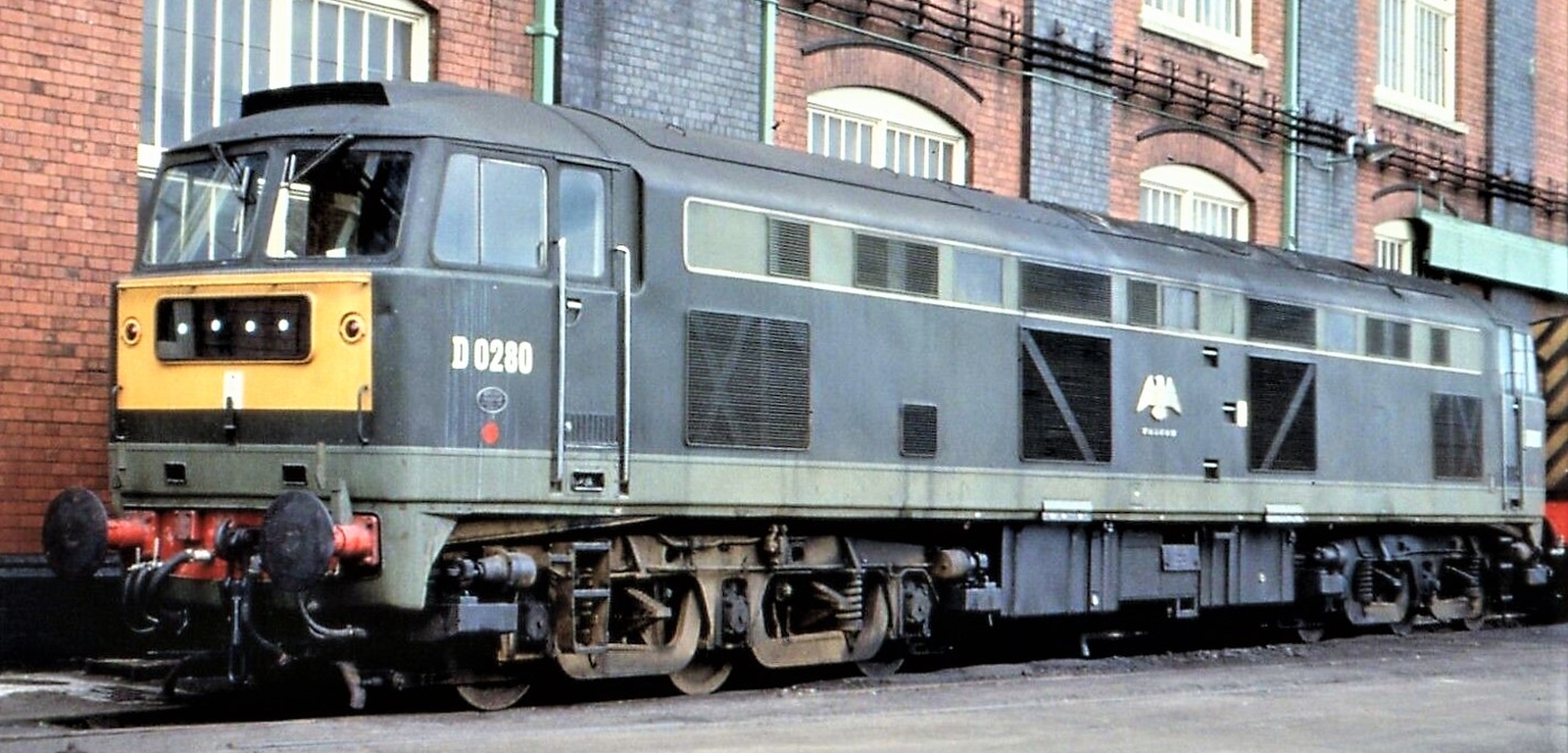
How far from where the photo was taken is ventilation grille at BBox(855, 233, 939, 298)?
44.8 feet

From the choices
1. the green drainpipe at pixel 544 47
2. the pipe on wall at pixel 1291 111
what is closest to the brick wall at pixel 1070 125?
the pipe on wall at pixel 1291 111

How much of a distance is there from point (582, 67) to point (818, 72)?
2.84m

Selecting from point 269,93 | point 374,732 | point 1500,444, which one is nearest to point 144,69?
point 269,93

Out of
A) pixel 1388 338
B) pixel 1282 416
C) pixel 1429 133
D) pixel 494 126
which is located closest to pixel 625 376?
pixel 494 126

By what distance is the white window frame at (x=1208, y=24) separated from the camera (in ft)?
74.2

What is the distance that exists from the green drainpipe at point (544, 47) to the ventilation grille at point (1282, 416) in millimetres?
6157

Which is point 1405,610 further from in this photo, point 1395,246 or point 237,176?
point 237,176

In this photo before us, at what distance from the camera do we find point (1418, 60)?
27469 mm

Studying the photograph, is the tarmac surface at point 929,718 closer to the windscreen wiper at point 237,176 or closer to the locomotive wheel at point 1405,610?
the windscreen wiper at point 237,176

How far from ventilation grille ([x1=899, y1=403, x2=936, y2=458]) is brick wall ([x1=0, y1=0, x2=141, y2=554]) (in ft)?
16.3

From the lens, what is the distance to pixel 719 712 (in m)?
11.3

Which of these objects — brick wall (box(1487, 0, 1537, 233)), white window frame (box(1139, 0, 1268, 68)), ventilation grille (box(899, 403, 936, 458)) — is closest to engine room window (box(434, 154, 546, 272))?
ventilation grille (box(899, 403, 936, 458))

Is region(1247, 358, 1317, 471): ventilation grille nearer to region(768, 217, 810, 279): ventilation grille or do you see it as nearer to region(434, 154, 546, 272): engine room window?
region(768, 217, 810, 279): ventilation grille

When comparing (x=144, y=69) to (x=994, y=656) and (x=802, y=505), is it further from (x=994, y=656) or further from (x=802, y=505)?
(x=994, y=656)
